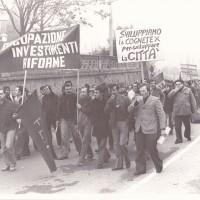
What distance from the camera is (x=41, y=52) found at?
1039 centimetres

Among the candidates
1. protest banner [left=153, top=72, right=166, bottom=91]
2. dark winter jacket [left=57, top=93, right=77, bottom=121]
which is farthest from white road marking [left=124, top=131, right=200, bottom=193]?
protest banner [left=153, top=72, right=166, bottom=91]

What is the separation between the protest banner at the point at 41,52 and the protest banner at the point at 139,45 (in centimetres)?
377

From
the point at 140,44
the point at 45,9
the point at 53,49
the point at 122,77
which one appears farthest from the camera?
the point at 122,77

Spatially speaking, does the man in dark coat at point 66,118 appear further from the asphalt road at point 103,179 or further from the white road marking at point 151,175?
the white road marking at point 151,175

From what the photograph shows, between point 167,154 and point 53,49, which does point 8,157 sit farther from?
point 167,154

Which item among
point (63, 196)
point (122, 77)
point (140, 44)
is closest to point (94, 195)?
point (63, 196)

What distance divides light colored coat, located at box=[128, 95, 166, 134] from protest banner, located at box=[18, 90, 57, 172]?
5.59 ft

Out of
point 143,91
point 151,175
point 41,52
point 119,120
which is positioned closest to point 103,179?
point 151,175

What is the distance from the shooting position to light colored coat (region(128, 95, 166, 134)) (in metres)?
8.55

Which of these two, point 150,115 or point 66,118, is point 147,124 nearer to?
point 150,115

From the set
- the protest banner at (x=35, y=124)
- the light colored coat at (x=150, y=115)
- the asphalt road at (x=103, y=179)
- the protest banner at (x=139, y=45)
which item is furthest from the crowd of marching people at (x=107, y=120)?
the protest banner at (x=139, y=45)

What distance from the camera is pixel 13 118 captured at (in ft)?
32.0

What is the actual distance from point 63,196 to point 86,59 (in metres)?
17.4

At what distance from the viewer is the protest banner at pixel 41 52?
10.3m
